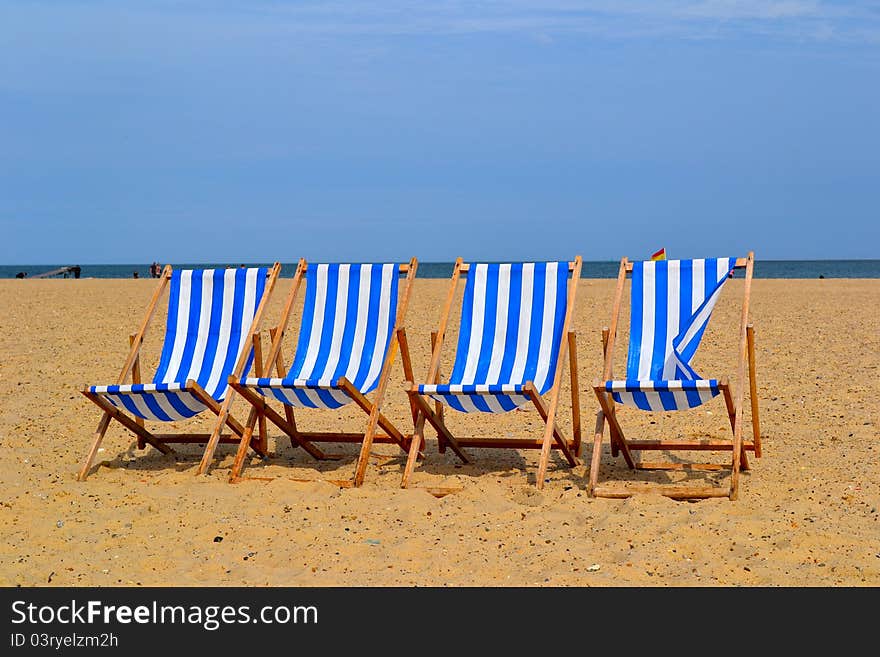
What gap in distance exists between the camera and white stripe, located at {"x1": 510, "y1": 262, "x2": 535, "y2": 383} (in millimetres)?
4867

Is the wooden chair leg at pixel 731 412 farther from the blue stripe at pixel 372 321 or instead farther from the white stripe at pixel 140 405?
the white stripe at pixel 140 405

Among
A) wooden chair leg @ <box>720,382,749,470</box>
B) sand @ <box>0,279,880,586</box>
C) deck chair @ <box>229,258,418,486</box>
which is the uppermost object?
deck chair @ <box>229,258,418,486</box>

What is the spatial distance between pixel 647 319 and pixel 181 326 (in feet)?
7.63

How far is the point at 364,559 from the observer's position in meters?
3.59

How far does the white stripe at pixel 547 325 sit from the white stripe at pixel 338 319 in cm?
98

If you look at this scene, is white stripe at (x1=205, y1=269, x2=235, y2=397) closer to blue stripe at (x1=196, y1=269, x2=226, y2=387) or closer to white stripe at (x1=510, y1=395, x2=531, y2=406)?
blue stripe at (x1=196, y1=269, x2=226, y2=387)

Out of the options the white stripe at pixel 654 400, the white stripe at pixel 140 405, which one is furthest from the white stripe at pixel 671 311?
the white stripe at pixel 140 405

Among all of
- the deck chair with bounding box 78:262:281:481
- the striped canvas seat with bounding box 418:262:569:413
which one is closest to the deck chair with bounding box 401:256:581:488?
the striped canvas seat with bounding box 418:262:569:413

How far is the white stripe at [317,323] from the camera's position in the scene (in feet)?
16.8

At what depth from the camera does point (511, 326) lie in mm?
5020

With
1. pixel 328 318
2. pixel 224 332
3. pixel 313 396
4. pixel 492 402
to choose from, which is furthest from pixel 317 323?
pixel 492 402

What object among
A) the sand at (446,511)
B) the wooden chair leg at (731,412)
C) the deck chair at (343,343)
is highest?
the deck chair at (343,343)

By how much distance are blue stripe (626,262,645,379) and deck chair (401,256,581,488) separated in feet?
0.85

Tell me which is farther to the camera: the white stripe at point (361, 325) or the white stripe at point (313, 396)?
the white stripe at point (361, 325)
